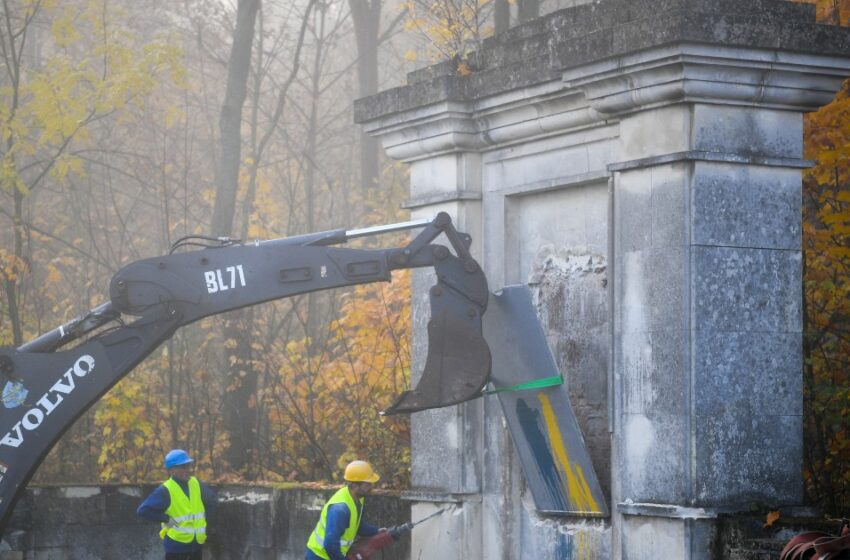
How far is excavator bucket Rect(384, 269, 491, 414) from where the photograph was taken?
333 inches

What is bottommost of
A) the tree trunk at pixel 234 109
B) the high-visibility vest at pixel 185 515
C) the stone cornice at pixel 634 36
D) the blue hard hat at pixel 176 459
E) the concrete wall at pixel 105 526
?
the concrete wall at pixel 105 526

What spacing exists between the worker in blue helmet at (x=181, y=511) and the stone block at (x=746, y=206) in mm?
5609

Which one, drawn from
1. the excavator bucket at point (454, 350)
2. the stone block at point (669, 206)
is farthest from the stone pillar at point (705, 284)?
the excavator bucket at point (454, 350)

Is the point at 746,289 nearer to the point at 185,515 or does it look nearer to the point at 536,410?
the point at 536,410

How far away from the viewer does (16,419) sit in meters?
8.93

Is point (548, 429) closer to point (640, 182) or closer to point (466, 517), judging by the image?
point (466, 517)

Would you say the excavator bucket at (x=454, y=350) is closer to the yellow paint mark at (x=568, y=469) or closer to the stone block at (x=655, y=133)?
the yellow paint mark at (x=568, y=469)

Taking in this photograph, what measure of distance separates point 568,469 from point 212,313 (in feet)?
7.60

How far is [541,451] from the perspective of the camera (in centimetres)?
886

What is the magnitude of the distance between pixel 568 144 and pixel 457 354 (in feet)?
4.72

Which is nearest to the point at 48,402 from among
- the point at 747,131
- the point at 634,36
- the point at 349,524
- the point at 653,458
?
the point at 349,524

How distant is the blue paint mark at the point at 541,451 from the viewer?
28.8ft

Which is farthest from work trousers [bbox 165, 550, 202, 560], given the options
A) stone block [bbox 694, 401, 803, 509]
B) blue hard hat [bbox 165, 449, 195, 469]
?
stone block [bbox 694, 401, 803, 509]

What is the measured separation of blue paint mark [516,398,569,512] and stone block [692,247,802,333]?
61.2 inches
